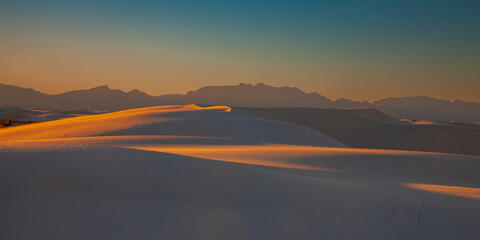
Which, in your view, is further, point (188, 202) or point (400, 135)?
point (400, 135)

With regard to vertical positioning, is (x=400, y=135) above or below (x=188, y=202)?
below
